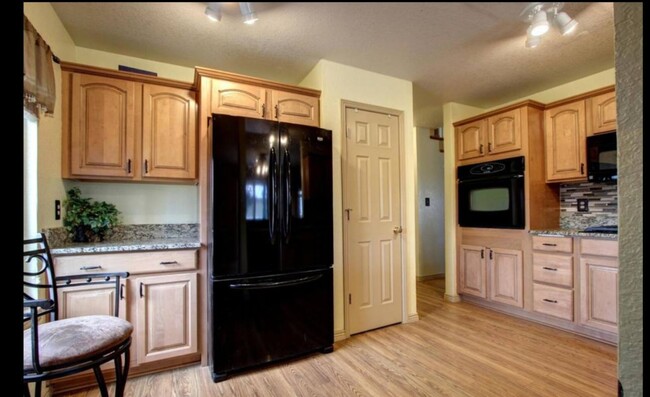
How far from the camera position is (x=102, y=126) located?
2035mm

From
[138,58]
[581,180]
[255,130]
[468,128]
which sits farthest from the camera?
[468,128]

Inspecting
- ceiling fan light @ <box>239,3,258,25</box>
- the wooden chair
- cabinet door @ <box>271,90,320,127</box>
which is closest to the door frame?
cabinet door @ <box>271,90,320,127</box>

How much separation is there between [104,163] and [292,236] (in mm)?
1417

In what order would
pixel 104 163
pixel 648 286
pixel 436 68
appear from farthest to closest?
pixel 436 68 → pixel 104 163 → pixel 648 286

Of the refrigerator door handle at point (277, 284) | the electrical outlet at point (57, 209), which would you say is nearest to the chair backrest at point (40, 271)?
the electrical outlet at point (57, 209)

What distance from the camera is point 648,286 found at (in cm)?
43

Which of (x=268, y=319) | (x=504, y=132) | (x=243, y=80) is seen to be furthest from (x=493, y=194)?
(x=243, y=80)

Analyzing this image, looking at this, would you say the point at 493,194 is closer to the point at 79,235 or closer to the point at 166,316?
the point at 166,316

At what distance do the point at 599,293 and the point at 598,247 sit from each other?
36 centimetres

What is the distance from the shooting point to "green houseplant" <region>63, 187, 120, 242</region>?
6.57 feet

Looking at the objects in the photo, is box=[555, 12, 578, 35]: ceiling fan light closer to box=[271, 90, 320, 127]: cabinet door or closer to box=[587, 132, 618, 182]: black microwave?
box=[271, 90, 320, 127]: cabinet door

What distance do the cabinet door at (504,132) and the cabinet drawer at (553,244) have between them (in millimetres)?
897

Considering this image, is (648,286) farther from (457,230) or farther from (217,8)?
(457,230)

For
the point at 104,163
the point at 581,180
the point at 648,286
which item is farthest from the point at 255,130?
the point at 581,180
